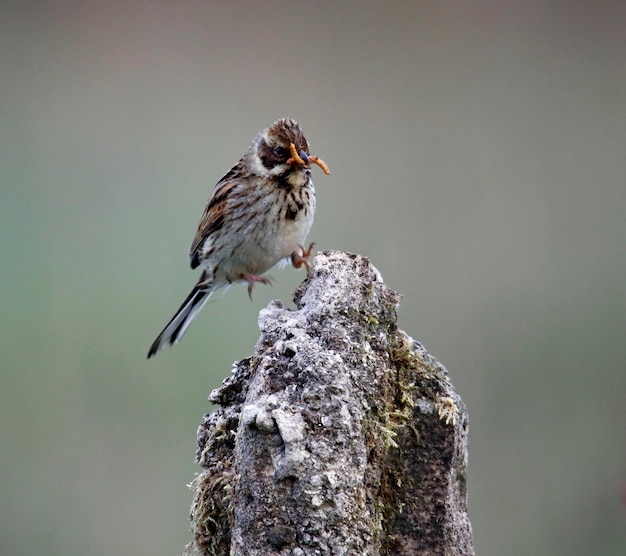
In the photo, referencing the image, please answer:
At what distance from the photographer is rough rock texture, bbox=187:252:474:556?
2072 millimetres

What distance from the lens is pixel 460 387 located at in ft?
19.1

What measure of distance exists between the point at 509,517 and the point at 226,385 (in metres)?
3.48

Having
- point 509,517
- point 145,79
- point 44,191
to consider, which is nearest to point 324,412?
point 509,517

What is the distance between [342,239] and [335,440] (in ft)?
13.6

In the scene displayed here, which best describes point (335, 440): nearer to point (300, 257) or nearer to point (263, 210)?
point (300, 257)

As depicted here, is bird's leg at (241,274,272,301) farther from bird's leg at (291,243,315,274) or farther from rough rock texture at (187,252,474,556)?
rough rock texture at (187,252,474,556)

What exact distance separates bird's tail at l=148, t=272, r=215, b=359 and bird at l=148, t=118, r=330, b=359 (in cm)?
16

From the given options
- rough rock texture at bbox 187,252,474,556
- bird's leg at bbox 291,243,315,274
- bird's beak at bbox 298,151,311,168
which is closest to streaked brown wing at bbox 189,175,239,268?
bird's leg at bbox 291,243,315,274

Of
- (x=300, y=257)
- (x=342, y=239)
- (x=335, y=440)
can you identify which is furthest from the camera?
(x=342, y=239)

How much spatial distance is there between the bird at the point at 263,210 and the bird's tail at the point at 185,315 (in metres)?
0.16

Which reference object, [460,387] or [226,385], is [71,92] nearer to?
[460,387]

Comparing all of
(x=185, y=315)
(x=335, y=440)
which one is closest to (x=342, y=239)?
(x=185, y=315)

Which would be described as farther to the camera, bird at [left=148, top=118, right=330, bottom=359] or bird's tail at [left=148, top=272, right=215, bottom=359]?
bird's tail at [left=148, top=272, right=215, bottom=359]

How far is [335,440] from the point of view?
6.93ft
